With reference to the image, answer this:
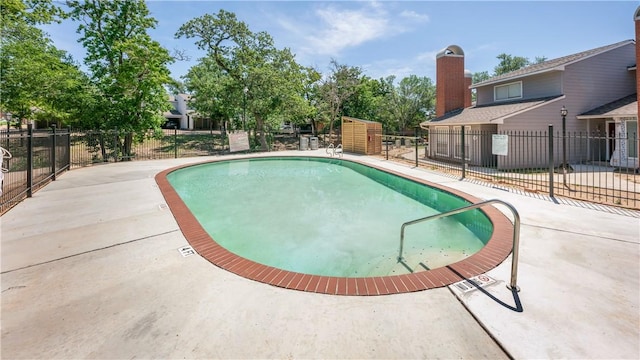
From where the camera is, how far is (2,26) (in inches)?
Answer: 542

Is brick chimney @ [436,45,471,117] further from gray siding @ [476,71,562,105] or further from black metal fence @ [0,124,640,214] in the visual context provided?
black metal fence @ [0,124,640,214]

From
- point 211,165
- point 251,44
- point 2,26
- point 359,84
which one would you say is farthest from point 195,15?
point 359,84

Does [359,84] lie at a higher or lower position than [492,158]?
higher

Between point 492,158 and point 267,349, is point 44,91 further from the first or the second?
point 492,158

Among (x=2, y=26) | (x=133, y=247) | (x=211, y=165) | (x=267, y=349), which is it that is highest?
(x=2, y=26)

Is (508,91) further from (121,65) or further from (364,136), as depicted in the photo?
(121,65)

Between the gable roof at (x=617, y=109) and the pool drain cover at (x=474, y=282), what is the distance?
13.8 m

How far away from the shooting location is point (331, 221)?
6926 millimetres

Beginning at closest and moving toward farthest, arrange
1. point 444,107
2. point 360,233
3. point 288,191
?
1. point 360,233
2. point 288,191
3. point 444,107

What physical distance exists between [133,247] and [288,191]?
602cm

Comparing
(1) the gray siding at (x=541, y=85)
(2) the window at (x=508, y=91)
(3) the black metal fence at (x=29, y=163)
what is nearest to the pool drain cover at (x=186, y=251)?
(3) the black metal fence at (x=29, y=163)

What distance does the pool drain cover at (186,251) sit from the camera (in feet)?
13.0

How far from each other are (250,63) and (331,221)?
1806 cm

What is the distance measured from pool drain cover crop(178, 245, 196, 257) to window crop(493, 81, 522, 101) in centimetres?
1811
